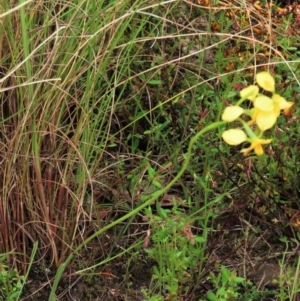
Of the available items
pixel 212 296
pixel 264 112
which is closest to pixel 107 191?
pixel 212 296

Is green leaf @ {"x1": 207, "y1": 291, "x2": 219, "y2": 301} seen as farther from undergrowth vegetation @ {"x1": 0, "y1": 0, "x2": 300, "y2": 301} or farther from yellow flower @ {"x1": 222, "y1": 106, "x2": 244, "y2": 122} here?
yellow flower @ {"x1": 222, "y1": 106, "x2": 244, "y2": 122}

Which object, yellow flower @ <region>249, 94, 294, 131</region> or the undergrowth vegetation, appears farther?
the undergrowth vegetation

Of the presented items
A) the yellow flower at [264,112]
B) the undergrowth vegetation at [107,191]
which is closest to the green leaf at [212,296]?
the undergrowth vegetation at [107,191]

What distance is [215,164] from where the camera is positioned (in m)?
1.81

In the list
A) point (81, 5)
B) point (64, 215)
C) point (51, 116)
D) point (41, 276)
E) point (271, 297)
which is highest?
point (81, 5)

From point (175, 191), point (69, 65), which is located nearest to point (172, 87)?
point (175, 191)

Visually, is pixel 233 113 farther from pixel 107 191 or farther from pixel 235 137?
pixel 107 191

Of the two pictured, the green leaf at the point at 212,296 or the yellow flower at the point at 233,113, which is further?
the green leaf at the point at 212,296

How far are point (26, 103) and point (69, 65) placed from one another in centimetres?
15

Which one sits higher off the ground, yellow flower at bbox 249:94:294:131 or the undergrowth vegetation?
yellow flower at bbox 249:94:294:131

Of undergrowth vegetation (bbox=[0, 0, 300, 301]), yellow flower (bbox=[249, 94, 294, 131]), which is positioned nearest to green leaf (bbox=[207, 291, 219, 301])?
undergrowth vegetation (bbox=[0, 0, 300, 301])

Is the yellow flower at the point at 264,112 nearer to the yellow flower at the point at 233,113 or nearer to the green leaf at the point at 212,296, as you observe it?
the yellow flower at the point at 233,113

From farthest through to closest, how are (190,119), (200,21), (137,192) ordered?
(200,21)
(190,119)
(137,192)

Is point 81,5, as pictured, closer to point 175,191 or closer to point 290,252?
point 175,191
